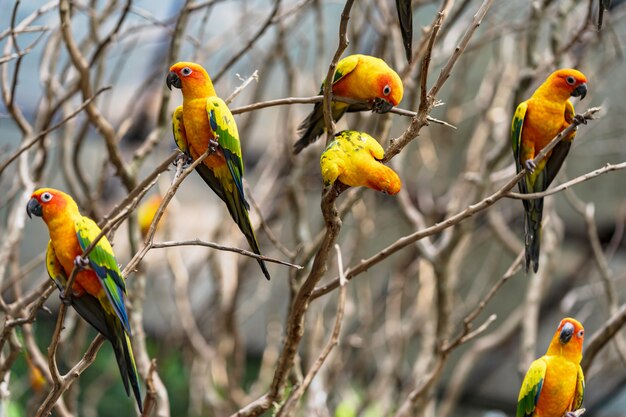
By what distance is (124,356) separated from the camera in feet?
5.40

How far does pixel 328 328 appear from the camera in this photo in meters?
5.54

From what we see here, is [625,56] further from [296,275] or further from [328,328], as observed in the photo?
[296,275]

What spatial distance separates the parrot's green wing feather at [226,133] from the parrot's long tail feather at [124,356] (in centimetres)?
40

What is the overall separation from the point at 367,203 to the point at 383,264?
170 centimetres

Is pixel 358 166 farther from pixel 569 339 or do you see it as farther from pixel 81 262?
pixel 569 339

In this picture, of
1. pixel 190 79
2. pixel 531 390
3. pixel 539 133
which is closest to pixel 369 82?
pixel 190 79

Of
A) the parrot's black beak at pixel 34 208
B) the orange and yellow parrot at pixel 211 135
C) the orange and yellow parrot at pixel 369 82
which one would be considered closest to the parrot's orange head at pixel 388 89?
the orange and yellow parrot at pixel 369 82

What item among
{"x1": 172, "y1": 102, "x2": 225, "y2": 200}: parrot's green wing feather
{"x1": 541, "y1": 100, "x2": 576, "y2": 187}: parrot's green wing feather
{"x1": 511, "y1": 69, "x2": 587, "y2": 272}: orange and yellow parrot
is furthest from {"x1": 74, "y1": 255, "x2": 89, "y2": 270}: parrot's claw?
{"x1": 541, "y1": 100, "x2": 576, "y2": 187}: parrot's green wing feather

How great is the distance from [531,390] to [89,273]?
1.05 m

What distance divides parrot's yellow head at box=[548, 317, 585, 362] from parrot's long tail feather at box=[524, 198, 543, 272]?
0.16 meters

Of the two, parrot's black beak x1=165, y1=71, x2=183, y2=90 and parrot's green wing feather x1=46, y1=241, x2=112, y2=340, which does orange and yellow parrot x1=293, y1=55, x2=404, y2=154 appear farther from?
parrot's green wing feather x1=46, y1=241, x2=112, y2=340

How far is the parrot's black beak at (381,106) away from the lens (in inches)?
69.8

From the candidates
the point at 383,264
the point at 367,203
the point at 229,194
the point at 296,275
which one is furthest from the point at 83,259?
the point at 383,264

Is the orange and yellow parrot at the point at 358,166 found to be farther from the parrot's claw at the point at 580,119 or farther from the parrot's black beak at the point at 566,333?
the parrot's black beak at the point at 566,333
